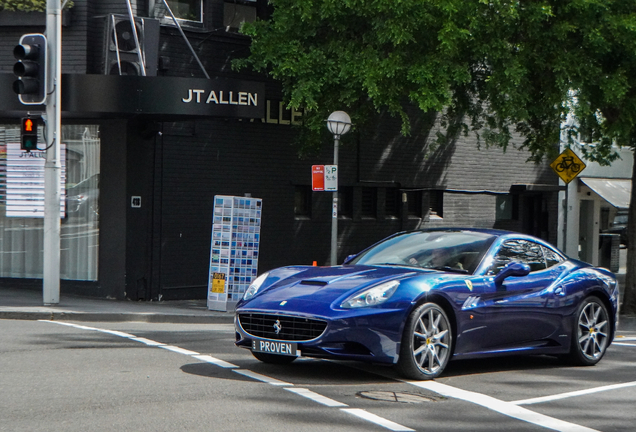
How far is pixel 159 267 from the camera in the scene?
17.7m

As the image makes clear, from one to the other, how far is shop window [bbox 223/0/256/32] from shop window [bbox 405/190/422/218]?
630cm

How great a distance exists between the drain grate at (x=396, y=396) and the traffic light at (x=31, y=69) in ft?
29.2

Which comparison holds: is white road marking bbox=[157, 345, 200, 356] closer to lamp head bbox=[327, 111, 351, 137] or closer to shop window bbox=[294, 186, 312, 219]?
lamp head bbox=[327, 111, 351, 137]

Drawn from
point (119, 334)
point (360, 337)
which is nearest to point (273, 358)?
point (360, 337)

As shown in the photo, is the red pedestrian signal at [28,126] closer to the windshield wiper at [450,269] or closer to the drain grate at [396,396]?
the windshield wiper at [450,269]

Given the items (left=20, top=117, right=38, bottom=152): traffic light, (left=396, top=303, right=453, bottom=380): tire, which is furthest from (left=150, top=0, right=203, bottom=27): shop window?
(left=396, top=303, right=453, bottom=380): tire

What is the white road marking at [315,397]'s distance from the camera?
7.29 meters

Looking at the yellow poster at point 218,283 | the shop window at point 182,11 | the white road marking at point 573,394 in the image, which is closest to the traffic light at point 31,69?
the shop window at point 182,11

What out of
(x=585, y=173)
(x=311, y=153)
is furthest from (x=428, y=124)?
(x=585, y=173)

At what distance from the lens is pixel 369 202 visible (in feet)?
73.0

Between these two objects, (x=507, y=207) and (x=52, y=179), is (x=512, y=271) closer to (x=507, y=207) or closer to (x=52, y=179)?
(x=52, y=179)

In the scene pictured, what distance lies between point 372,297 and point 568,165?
11653 millimetres

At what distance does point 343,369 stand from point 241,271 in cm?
771

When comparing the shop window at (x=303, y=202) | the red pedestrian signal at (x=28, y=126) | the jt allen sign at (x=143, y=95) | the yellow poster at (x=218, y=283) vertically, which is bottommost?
the yellow poster at (x=218, y=283)
